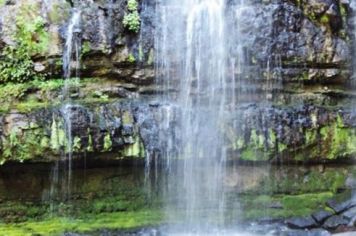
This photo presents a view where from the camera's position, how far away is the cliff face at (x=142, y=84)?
8164mm

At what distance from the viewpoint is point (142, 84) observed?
878 centimetres

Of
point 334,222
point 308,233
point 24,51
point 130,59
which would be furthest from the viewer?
point 130,59

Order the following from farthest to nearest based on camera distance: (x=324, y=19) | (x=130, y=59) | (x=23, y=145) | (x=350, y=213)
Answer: (x=324, y=19), (x=130, y=59), (x=350, y=213), (x=23, y=145)

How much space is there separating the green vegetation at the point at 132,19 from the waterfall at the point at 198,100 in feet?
1.27

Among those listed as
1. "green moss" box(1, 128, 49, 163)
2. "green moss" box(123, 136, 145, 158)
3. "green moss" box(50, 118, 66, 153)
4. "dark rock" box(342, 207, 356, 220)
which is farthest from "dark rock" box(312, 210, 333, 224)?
"green moss" box(1, 128, 49, 163)

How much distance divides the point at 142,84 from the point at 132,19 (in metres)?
1.04

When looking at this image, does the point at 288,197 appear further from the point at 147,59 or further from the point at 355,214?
the point at 147,59

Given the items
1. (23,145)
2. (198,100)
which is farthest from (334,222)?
(23,145)

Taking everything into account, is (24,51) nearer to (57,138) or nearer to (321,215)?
(57,138)

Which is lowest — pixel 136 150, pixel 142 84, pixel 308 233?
pixel 308 233

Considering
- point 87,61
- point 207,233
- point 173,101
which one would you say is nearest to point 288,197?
point 207,233

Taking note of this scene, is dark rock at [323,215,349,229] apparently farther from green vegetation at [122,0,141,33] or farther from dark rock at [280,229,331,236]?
green vegetation at [122,0,141,33]

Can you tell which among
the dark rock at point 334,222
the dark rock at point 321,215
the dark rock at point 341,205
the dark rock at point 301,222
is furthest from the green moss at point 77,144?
the dark rock at point 341,205

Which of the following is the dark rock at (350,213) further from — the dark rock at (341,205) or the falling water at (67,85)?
the falling water at (67,85)
